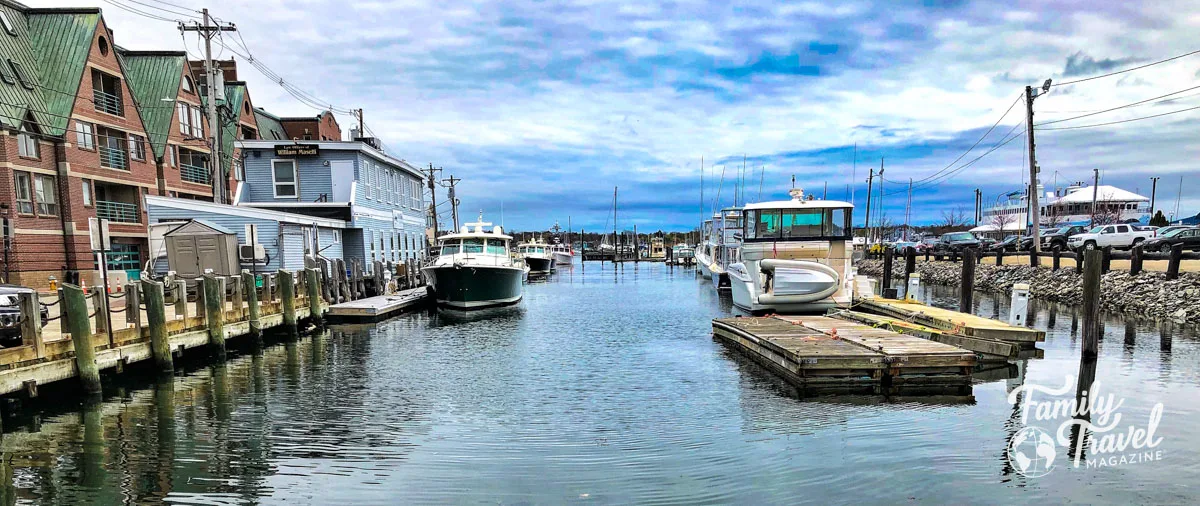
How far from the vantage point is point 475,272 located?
27.1m

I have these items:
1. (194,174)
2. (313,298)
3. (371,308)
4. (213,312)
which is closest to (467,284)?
(371,308)

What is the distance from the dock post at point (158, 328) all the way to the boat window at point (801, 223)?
1800 cm

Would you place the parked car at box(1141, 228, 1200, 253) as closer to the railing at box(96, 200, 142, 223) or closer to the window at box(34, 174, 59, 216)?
the window at box(34, 174, 59, 216)

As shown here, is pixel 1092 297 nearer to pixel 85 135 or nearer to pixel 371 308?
pixel 371 308

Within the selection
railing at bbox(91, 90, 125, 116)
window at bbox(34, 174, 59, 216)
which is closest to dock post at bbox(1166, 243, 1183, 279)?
window at bbox(34, 174, 59, 216)

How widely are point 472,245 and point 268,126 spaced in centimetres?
2933

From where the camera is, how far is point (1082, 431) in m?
9.38

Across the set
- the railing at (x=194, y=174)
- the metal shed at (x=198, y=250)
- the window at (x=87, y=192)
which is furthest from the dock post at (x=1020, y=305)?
the railing at (x=194, y=174)

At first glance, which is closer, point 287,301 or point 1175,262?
point 287,301

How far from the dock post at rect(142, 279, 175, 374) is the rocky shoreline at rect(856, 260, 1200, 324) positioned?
26.8 meters

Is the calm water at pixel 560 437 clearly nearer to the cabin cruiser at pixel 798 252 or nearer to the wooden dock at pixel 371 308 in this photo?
the cabin cruiser at pixel 798 252

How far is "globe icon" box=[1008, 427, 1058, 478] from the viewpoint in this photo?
7.93 metres

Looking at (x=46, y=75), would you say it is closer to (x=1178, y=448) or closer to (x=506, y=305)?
(x=506, y=305)

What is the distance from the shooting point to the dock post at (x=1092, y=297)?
Result: 12547 millimetres
